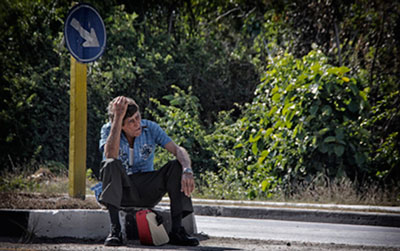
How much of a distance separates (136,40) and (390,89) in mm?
10300

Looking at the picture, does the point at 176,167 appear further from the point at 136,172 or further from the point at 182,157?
the point at 136,172

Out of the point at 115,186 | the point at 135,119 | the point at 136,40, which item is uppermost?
the point at 136,40

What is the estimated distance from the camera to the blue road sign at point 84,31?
726 cm

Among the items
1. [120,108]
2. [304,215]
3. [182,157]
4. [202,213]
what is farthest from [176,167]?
[202,213]

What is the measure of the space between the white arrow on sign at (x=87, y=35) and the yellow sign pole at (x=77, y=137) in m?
0.27

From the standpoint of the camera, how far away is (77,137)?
7.20m

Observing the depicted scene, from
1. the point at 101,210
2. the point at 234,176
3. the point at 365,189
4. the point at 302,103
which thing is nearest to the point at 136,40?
the point at 234,176

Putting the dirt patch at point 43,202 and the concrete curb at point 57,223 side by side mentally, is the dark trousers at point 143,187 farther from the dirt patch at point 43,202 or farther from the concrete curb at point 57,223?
the dirt patch at point 43,202

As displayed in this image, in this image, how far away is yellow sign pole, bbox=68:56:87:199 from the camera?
23.5ft

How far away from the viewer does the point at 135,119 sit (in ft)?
20.0

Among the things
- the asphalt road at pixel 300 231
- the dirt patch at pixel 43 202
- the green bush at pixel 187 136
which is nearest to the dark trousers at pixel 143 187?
the dirt patch at pixel 43 202

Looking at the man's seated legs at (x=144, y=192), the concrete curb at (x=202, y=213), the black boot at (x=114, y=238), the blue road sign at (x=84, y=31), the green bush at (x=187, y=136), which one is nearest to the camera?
the black boot at (x=114, y=238)

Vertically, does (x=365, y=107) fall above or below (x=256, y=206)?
A: above

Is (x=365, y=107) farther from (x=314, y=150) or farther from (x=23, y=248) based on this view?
(x=23, y=248)
